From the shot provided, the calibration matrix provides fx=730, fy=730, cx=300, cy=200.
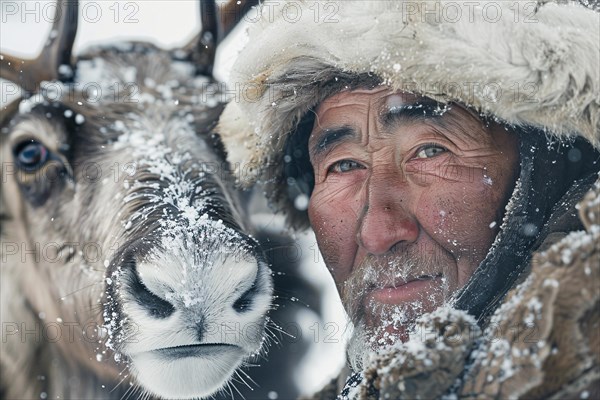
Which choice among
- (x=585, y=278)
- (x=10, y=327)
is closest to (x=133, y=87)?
(x=10, y=327)

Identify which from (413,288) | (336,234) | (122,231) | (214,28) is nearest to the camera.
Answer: (413,288)

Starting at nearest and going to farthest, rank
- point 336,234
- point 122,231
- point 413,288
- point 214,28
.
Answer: point 413,288
point 336,234
point 122,231
point 214,28

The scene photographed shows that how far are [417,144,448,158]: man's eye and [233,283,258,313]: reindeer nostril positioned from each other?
798 millimetres

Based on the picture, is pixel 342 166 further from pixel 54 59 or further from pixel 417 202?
pixel 54 59

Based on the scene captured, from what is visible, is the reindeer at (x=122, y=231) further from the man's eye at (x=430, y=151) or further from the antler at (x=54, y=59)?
the man's eye at (x=430, y=151)

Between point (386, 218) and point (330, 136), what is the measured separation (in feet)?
1.41

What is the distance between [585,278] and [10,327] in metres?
3.26

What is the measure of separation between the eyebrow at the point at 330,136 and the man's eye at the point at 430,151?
0.86 ft

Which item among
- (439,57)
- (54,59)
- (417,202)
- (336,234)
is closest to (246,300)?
(336,234)

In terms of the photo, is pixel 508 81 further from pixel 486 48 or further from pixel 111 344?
pixel 111 344

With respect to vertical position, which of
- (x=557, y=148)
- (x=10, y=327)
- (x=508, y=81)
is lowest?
(x=10, y=327)

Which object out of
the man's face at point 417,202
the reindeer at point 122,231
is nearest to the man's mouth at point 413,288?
the man's face at point 417,202

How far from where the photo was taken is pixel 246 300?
2756mm

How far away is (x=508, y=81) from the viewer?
7.03ft
